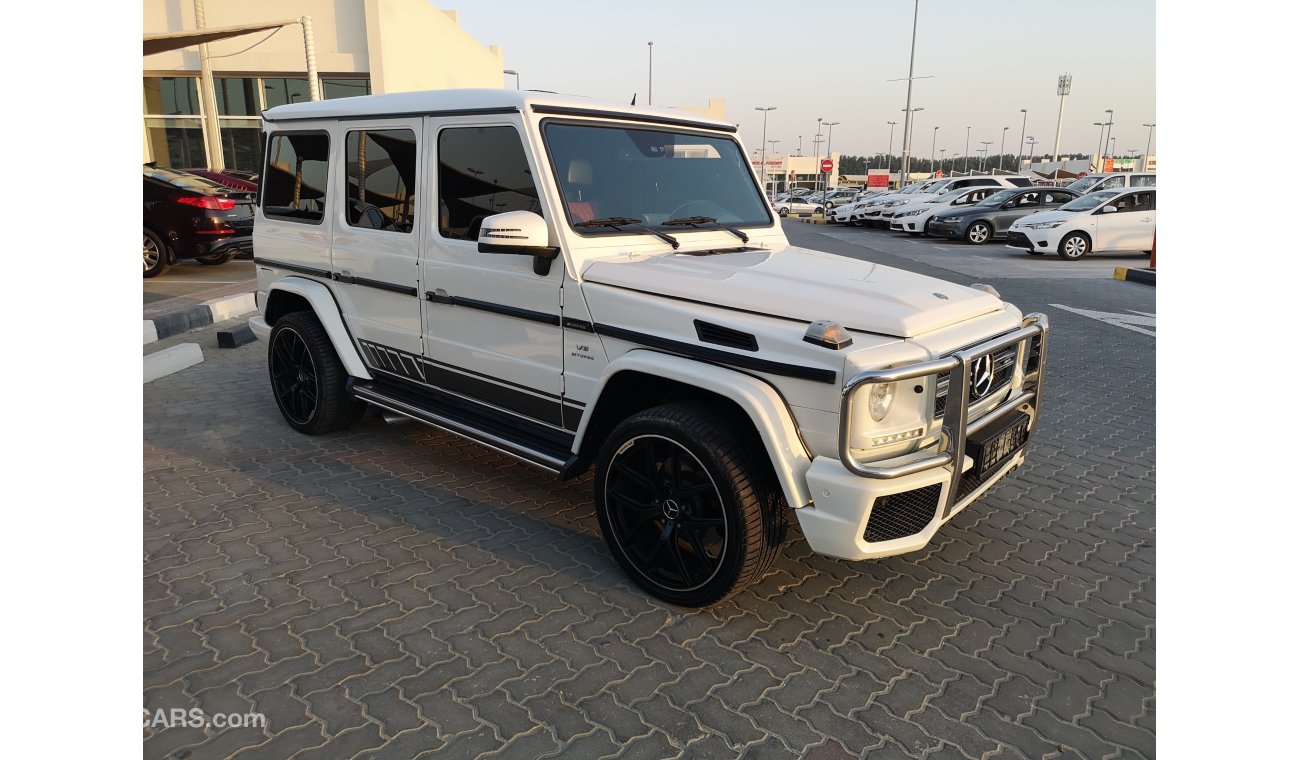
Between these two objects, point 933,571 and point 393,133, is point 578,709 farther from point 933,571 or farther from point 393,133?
point 393,133

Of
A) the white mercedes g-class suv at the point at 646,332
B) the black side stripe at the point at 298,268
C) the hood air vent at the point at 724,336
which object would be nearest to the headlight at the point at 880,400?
the white mercedes g-class suv at the point at 646,332

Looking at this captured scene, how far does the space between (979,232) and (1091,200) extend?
3.35 meters

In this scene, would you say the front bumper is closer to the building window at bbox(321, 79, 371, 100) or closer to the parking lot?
the parking lot

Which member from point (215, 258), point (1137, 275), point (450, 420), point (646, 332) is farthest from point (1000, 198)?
point (646, 332)

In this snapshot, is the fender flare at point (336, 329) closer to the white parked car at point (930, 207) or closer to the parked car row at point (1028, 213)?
the parked car row at point (1028, 213)

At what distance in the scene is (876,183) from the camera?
65438 mm

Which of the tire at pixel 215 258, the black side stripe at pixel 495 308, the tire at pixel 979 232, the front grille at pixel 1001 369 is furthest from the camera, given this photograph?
the tire at pixel 979 232

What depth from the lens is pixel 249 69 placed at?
84.4ft

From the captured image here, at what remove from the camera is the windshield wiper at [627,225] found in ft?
11.9

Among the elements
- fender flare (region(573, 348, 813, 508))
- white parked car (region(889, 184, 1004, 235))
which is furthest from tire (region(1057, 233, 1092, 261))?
fender flare (region(573, 348, 813, 508))

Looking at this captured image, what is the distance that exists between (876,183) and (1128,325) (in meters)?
59.5

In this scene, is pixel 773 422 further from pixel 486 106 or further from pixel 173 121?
pixel 173 121

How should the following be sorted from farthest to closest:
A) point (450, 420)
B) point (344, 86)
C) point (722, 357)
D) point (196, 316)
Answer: point (344, 86) < point (196, 316) < point (450, 420) < point (722, 357)

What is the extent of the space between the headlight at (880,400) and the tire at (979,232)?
1983cm
